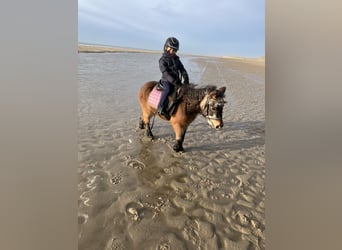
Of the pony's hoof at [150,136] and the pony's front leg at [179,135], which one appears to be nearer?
the pony's front leg at [179,135]

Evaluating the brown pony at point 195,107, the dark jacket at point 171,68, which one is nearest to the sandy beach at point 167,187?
the brown pony at point 195,107

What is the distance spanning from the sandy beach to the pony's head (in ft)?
1.49

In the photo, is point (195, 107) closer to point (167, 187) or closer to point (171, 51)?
point (171, 51)

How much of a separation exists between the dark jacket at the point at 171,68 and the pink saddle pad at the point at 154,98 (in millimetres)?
198

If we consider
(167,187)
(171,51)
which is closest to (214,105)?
(171,51)

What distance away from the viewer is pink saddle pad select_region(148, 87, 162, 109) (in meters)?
2.54

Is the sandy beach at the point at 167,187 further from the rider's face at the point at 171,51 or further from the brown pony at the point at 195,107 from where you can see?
the rider's face at the point at 171,51

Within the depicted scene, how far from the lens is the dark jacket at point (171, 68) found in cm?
230

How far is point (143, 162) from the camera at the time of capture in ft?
7.50

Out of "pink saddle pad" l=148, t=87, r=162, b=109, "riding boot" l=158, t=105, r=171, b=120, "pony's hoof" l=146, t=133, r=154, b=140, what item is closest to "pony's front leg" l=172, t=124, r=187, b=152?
"riding boot" l=158, t=105, r=171, b=120

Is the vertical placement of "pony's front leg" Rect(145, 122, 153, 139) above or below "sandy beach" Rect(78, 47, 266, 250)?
above

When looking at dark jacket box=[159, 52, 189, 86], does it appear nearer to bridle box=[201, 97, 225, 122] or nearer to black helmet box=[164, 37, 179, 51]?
black helmet box=[164, 37, 179, 51]
